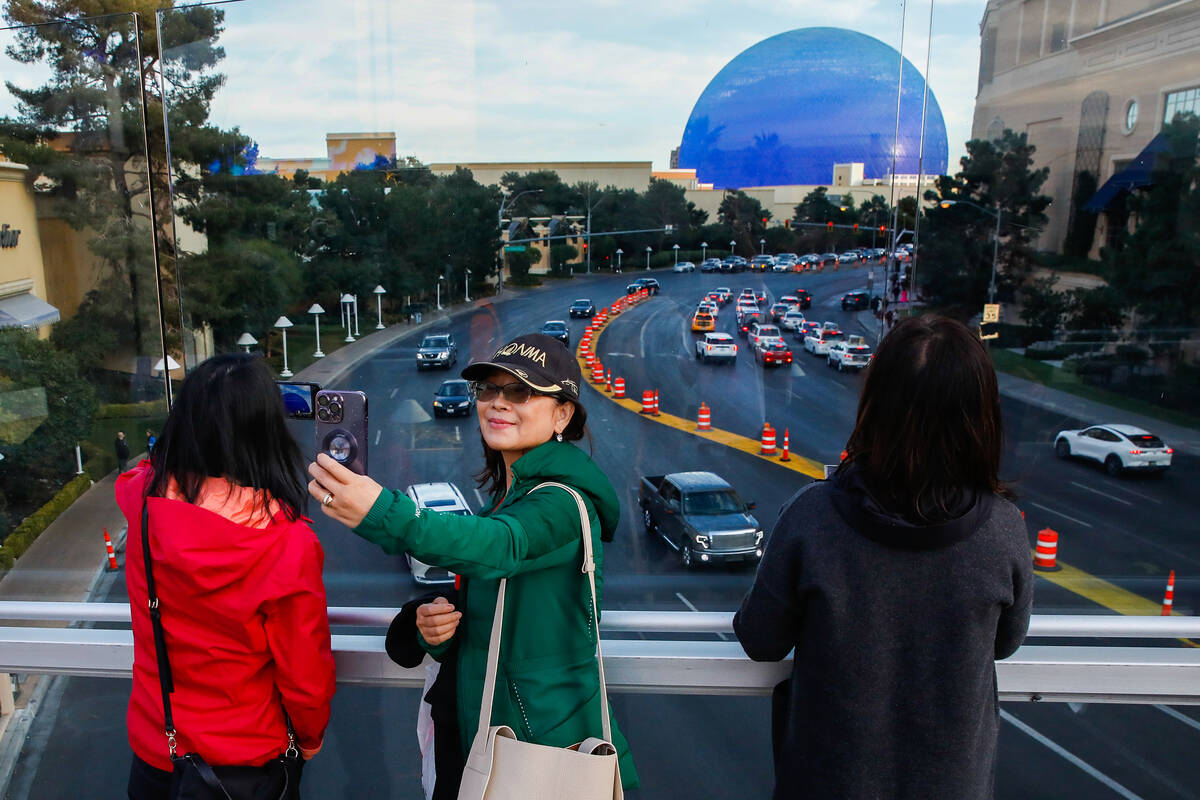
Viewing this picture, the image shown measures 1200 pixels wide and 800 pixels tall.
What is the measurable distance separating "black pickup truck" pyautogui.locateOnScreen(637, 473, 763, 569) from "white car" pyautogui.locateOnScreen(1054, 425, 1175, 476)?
950mm

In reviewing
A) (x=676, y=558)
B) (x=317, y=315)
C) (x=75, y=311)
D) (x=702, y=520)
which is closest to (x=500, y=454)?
(x=702, y=520)

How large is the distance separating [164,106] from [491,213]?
97 centimetres

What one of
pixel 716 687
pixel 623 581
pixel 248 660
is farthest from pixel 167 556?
pixel 623 581

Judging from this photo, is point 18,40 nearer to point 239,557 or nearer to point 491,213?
point 491,213

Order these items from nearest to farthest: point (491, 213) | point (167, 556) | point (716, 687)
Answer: point (167, 556), point (716, 687), point (491, 213)

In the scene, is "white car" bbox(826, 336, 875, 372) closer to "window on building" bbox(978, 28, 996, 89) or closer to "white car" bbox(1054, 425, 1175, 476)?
"white car" bbox(1054, 425, 1175, 476)

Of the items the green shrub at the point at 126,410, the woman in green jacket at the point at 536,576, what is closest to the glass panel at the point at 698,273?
the green shrub at the point at 126,410

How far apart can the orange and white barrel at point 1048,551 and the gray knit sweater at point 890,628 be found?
4.70 ft

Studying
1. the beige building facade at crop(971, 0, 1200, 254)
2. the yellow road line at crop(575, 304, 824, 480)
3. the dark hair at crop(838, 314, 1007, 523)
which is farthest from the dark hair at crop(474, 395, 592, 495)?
the beige building facade at crop(971, 0, 1200, 254)

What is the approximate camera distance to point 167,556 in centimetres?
113

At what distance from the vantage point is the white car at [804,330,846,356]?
2.53 metres

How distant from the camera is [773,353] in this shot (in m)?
2.59

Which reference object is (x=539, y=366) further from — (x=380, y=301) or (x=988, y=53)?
(x=988, y=53)

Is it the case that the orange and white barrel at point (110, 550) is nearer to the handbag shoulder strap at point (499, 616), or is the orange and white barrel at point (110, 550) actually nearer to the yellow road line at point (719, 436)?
the yellow road line at point (719, 436)
